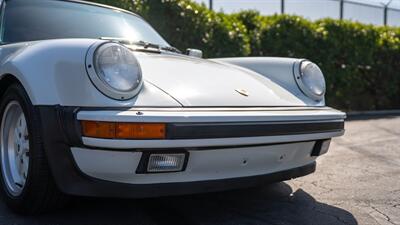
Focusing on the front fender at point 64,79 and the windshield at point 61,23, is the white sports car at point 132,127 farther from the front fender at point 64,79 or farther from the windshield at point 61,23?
the windshield at point 61,23

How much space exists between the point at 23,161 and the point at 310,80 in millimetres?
2024

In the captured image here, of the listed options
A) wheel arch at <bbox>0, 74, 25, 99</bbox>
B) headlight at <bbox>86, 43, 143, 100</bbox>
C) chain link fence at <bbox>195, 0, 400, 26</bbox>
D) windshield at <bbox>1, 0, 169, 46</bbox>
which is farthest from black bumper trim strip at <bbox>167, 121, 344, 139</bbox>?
chain link fence at <bbox>195, 0, 400, 26</bbox>

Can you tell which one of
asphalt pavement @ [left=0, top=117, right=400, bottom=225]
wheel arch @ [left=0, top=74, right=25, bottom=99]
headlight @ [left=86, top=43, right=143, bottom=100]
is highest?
headlight @ [left=86, top=43, right=143, bottom=100]

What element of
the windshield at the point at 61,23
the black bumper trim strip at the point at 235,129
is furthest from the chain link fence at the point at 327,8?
the black bumper trim strip at the point at 235,129

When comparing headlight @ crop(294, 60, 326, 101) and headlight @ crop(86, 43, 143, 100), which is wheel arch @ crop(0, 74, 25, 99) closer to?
headlight @ crop(86, 43, 143, 100)

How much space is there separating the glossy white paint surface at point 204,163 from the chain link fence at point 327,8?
6.58 m

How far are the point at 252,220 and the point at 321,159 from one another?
213 cm

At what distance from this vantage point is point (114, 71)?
249cm

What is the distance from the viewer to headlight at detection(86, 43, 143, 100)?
241 centimetres

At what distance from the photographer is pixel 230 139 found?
8.15 ft

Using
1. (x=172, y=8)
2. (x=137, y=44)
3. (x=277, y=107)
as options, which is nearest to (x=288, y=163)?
(x=277, y=107)

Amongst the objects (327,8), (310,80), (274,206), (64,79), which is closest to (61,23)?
(64,79)

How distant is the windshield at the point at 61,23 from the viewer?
3520 mm

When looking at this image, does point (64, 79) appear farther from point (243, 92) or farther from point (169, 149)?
point (243, 92)
